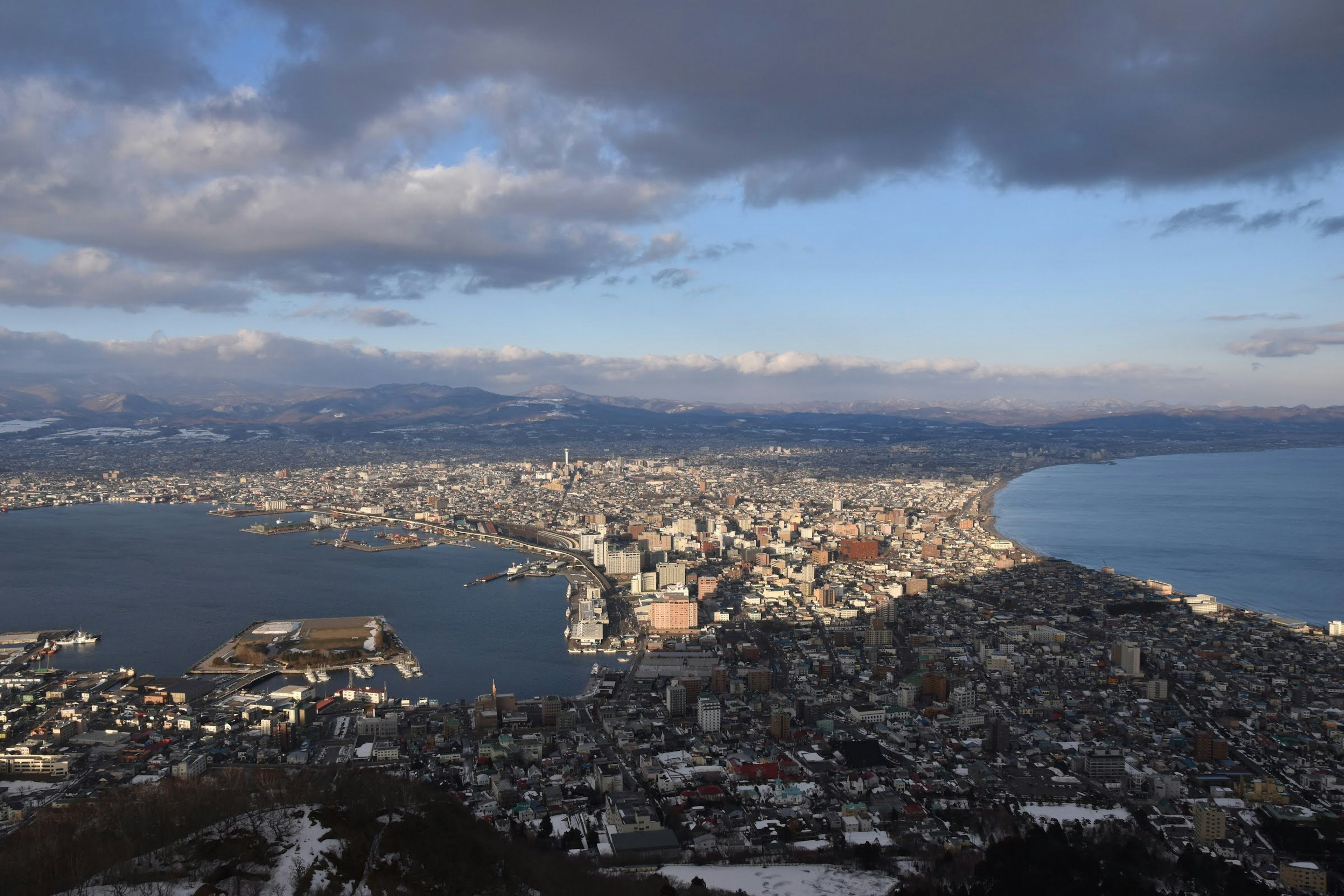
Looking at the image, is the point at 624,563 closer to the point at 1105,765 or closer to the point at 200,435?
the point at 1105,765

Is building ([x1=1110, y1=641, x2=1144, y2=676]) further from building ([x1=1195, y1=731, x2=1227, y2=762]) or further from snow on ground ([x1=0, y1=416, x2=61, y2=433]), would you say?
snow on ground ([x1=0, y1=416, x2=61, y2=433])

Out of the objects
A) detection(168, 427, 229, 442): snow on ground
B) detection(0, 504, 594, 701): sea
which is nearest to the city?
detection(0, 504, 594, 701): sea

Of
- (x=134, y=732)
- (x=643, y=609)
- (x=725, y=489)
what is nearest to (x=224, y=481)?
(x=725, y=489)

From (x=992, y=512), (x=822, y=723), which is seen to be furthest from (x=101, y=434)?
(x=822, y=723)

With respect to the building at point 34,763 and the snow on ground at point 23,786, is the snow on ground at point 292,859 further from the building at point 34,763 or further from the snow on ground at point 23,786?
the building at point 34,763

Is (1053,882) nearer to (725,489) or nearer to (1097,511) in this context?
(1097,511)
